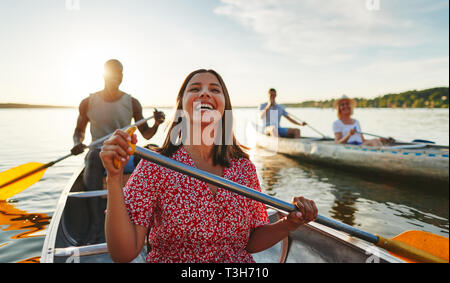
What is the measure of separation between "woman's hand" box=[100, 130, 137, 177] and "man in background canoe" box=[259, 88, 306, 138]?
1134 cm

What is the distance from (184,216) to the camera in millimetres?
1490

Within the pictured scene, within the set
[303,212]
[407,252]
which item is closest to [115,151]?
[303,212]

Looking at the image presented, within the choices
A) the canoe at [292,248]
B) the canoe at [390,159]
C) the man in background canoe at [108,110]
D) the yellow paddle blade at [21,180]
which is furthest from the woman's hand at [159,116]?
the canoe at [390,159]

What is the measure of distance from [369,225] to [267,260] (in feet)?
12.3

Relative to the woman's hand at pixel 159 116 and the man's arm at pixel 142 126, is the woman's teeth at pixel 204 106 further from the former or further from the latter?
the man's arm at pixel 142 126

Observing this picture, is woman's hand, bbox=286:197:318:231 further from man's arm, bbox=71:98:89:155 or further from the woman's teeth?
man's arm, bbox=71:98:89:155

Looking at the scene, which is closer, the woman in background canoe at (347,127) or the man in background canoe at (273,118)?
the woman in background canoe at (347,127)

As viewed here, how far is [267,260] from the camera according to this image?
291 cm

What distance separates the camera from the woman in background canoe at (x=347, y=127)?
839 cm

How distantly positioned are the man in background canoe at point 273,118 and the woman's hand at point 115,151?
11340 mm

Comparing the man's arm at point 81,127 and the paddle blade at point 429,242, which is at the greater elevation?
the man's arm at point 81,127

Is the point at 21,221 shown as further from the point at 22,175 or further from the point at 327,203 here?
the point at 327,203

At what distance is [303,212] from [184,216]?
0.67 m
